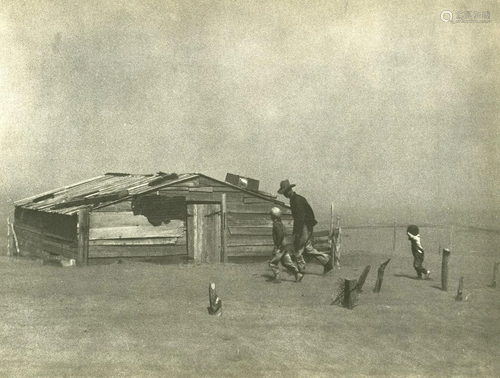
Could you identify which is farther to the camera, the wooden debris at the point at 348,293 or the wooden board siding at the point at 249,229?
the wooden board siding at the point at 249,229

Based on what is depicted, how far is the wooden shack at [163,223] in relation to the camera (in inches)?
696

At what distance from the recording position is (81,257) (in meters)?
17.3

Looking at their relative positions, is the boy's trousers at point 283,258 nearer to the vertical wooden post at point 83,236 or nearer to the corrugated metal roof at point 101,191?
the corrugated metal roof at point 101,191

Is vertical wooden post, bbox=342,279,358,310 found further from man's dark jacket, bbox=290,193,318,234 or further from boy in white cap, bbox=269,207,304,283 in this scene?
man's dark jacket, bbox=290,193,318,234

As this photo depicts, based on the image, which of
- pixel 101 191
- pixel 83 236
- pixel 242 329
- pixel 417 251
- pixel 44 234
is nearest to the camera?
pixel 242 329

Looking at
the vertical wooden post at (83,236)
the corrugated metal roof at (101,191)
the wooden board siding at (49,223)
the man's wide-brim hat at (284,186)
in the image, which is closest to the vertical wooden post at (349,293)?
the man's wide-brim hat at (284,186)

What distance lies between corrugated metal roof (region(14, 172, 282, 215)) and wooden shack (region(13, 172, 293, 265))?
42 mm

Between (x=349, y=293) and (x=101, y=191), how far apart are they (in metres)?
12.9

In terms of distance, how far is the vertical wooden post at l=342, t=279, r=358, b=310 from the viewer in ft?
35.5

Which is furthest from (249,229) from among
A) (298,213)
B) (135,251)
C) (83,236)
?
(298,213)

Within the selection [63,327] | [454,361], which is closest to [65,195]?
[63,327]

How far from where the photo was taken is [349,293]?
10.8m

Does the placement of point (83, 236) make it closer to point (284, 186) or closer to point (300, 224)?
point (284, 186)

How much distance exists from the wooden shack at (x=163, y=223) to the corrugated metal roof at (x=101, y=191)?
42mm
